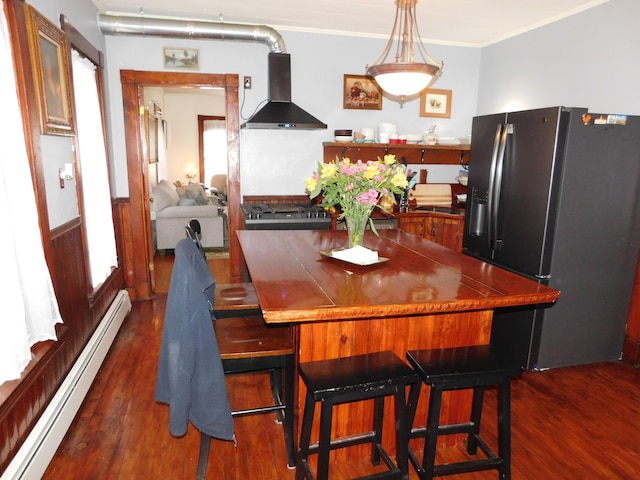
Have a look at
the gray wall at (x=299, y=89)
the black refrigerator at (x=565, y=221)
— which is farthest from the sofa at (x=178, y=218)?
the black refrigerator at (x=565, y=221)

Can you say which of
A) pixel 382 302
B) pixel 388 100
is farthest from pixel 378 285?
pixel 388 100

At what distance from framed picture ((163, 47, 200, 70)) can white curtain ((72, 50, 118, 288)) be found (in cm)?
82

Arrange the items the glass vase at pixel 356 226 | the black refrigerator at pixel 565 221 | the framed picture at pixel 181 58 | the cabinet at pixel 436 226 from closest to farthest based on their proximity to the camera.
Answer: the glass vase at pixel 356 226 < the black refrigerator at pixel 565 221 < the framed picture at pixel 181 58 < the cabinet at pixel 436 226

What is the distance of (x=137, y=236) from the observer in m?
4.31

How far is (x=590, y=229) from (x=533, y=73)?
203cm

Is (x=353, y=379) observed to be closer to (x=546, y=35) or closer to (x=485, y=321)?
(x=485, y=321)

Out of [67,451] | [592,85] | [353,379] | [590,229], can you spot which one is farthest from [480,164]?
[67,451]

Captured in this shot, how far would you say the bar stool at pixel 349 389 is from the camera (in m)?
1.63

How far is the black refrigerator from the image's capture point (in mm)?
2785

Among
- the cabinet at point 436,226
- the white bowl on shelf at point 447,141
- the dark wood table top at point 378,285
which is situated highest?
the white bowl on shelf at point 447,141

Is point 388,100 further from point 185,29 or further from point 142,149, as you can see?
point 142,149

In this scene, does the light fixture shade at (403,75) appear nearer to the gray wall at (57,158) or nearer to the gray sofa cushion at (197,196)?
the gray wall at (57,158)

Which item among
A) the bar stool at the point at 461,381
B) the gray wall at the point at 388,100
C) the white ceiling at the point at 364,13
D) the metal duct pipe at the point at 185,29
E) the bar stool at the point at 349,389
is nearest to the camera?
the bar stool at the point at 349,389

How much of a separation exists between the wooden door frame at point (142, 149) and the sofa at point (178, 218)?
144cm
